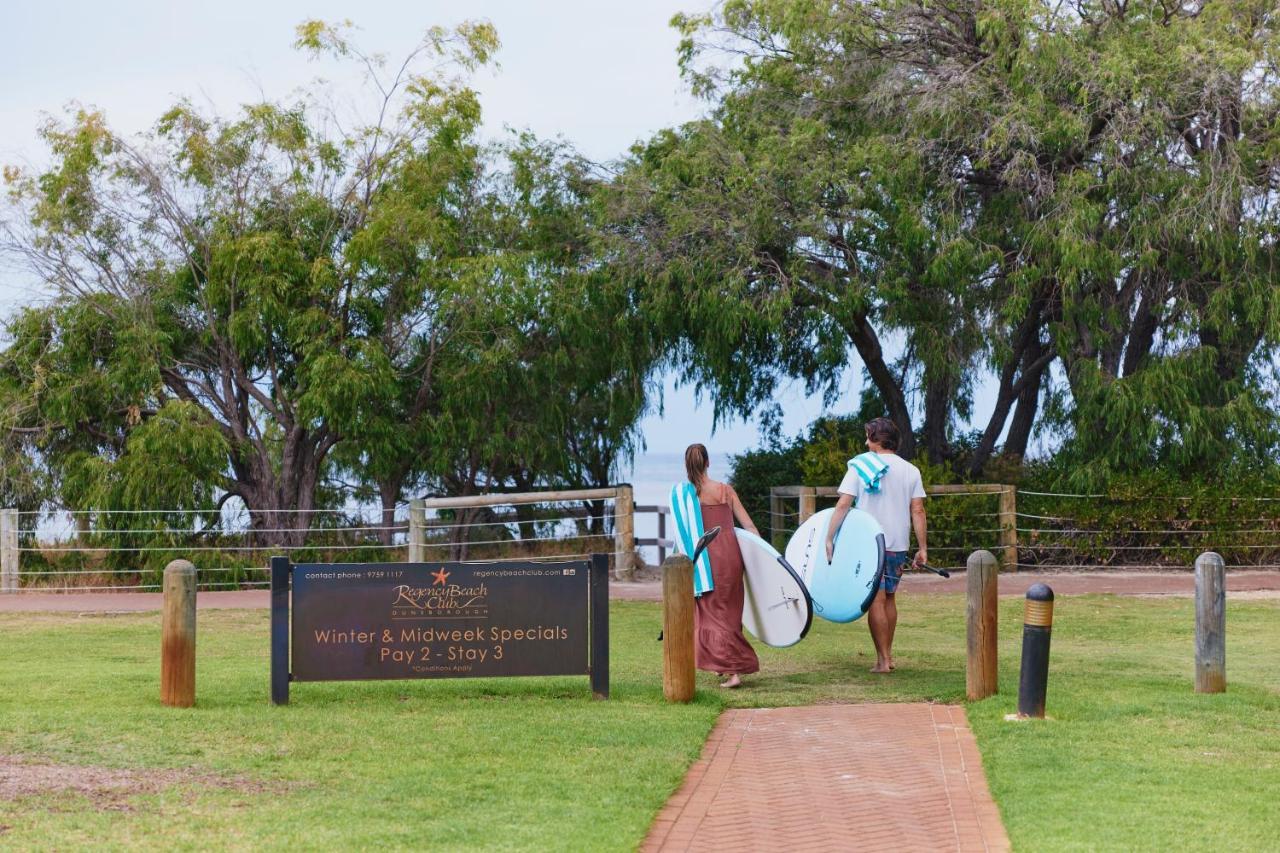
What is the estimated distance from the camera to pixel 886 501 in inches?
403

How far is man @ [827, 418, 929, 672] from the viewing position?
1013cm

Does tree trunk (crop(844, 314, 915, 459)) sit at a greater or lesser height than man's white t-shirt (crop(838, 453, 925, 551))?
greater

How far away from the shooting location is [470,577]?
9344 millimetres

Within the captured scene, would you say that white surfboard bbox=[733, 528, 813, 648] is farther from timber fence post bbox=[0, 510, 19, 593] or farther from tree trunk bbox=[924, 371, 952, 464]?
tree trunk bbox=[924, 371, 952, 464]

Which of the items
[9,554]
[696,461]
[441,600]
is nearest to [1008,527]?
[696,461]

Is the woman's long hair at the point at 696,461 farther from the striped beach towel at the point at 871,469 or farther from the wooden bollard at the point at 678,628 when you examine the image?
the striped beach towel at the point at 871,469

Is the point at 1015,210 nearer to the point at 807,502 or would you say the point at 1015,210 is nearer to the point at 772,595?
the point at 807,502

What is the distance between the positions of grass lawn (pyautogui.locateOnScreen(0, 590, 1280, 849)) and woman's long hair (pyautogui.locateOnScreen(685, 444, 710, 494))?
144cm

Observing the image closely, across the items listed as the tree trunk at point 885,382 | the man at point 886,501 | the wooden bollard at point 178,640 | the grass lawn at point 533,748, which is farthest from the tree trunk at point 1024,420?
the wooden bollard at point 178,640

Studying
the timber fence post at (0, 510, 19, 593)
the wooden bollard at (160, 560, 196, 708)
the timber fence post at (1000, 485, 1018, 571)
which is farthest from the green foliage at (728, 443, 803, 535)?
the wooden bollard at (160, 560, 196, 708)

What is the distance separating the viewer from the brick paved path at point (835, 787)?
20.4 ft

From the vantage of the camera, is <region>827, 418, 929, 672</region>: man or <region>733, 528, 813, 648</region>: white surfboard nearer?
<region>733, 528, 813, 648</region>: white surfboard

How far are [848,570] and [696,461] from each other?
1344mm

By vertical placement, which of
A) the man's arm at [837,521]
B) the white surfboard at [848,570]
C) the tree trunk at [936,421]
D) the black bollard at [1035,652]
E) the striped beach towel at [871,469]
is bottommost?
the black bollard at [1035,652]
